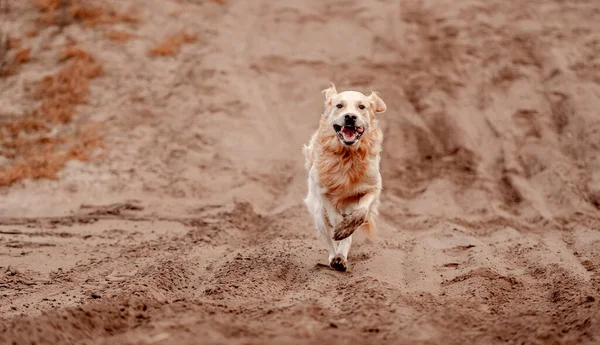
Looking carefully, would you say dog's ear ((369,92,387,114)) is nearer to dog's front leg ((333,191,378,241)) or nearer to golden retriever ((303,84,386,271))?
golden retriever ((303,84,386,271))

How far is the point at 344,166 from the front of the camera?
20.8 ft

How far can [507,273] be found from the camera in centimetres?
617

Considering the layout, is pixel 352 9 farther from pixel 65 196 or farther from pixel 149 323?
pixel 149 323

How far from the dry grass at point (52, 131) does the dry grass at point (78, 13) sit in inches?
60.7

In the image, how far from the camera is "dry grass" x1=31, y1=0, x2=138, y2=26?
1446cm

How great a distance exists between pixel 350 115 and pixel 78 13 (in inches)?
424

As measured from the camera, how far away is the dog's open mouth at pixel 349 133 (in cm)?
616

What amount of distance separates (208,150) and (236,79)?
2.54m

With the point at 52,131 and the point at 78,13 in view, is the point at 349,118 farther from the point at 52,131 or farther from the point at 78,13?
the point at 78,13

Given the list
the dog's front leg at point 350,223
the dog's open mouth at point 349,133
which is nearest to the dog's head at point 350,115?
the dog's open mouth at point 349,133

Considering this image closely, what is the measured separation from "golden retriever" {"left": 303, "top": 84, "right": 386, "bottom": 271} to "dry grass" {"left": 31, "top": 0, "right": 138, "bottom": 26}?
974cm

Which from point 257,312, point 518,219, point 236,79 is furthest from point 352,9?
point 257,312

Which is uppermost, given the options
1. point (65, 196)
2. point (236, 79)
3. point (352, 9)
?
point (352, 9)

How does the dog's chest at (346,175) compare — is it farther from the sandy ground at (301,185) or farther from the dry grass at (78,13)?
the dry grass at (78,13)
